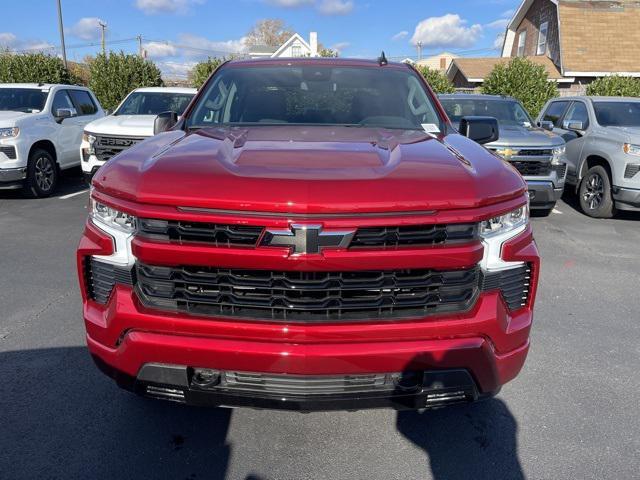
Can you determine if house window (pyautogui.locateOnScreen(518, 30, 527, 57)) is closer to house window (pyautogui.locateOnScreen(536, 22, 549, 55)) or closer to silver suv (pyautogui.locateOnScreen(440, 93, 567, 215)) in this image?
house window (pyautogui.locateOnScreen(536, 22, 549, 55))

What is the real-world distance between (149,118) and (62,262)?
390cm

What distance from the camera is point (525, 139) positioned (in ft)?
24.7

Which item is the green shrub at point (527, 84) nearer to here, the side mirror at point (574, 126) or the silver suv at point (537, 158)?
the side mirror at point (574, 126)

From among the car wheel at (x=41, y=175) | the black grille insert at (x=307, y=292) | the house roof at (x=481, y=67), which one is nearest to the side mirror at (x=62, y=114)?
the car wheel at (x=41, y=175)

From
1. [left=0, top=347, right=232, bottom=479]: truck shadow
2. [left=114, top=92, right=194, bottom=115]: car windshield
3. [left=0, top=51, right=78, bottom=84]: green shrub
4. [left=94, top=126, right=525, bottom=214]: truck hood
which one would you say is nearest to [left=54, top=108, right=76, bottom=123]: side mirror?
[left=114, top=92, right=194, bottom=115]: car windshield

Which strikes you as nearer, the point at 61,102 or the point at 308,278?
the point at 308,278

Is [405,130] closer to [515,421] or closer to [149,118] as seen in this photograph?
[515,421]

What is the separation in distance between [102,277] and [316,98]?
1957mm

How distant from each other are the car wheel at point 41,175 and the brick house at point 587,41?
2169 cm

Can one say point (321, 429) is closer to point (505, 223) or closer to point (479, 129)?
point (505, 223)

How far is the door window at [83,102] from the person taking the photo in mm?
10180

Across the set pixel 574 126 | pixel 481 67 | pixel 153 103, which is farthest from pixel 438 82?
pixel 153 103

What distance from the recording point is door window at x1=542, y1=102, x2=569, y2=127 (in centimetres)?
990

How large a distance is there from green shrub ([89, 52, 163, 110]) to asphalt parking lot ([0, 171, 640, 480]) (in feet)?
58.1
